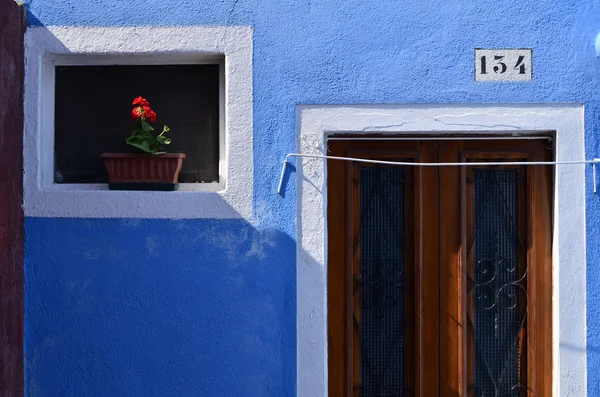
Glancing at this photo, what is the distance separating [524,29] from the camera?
4926 mm

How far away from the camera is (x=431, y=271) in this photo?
16.7 ft

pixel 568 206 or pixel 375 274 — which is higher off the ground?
pixel 568 206

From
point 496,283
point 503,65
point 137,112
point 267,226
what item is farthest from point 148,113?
point 496,283

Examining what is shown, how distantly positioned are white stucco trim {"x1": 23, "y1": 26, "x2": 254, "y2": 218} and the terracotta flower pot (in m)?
0.05

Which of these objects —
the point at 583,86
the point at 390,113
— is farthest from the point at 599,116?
the point at 390,113

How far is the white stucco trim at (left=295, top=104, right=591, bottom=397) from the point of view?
16.0 ft

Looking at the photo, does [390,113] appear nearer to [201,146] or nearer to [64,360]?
[201,146]

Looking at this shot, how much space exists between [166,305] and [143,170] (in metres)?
0.72

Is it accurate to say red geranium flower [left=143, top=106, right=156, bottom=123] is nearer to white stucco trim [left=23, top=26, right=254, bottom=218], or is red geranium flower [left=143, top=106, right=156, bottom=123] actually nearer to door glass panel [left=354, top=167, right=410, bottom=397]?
white stucco trim [left=23, top=26, right=254, bottom=218]

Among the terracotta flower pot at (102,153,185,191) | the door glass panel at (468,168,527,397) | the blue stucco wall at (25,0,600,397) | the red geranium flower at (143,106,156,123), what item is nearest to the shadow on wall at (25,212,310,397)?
the blue stucco wall at (25,0,600,397)

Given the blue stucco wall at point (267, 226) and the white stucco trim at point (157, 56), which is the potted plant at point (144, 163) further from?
the blue stucco wall at point (267, 226)

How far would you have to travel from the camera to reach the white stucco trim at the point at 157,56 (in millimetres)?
4934

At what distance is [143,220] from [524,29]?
2239 millimetres

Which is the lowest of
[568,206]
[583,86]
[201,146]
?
[568,206]
